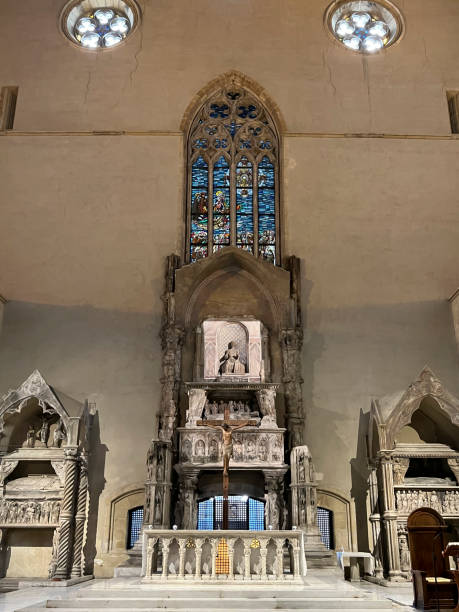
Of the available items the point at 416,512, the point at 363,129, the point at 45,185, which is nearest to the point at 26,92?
the point at 45,185

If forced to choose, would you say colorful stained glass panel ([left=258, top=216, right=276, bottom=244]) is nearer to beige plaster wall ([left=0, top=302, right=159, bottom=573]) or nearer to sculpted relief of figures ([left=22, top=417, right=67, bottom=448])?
beige plaster wall ([left=0, top=302, right=159, bottom=573])

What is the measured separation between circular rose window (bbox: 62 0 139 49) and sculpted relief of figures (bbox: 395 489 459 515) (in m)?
12.3

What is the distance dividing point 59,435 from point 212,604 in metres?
5.60

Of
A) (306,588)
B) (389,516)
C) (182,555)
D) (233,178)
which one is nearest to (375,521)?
(389,516)

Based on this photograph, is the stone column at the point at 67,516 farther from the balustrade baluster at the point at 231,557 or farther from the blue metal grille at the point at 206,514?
the balustrade baluster at the point at 231,557

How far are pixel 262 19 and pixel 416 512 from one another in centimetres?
1258

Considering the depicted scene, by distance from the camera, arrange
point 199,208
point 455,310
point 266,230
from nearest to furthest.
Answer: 1. point 455,310
2. point 266,230
3. point 199,208

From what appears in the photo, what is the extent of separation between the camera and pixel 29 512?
11.3 metres

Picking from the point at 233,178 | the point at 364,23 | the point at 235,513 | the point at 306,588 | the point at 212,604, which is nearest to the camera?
the point at 212,604

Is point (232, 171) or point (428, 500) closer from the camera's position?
point (428, 500)

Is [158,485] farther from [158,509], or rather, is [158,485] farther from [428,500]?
[428,500]

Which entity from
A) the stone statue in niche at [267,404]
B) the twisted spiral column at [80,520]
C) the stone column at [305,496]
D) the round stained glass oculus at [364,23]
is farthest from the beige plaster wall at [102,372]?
the round stained glass oculus at [364,23]

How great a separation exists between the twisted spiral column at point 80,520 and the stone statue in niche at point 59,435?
2.11ft

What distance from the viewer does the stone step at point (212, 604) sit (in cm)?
717
